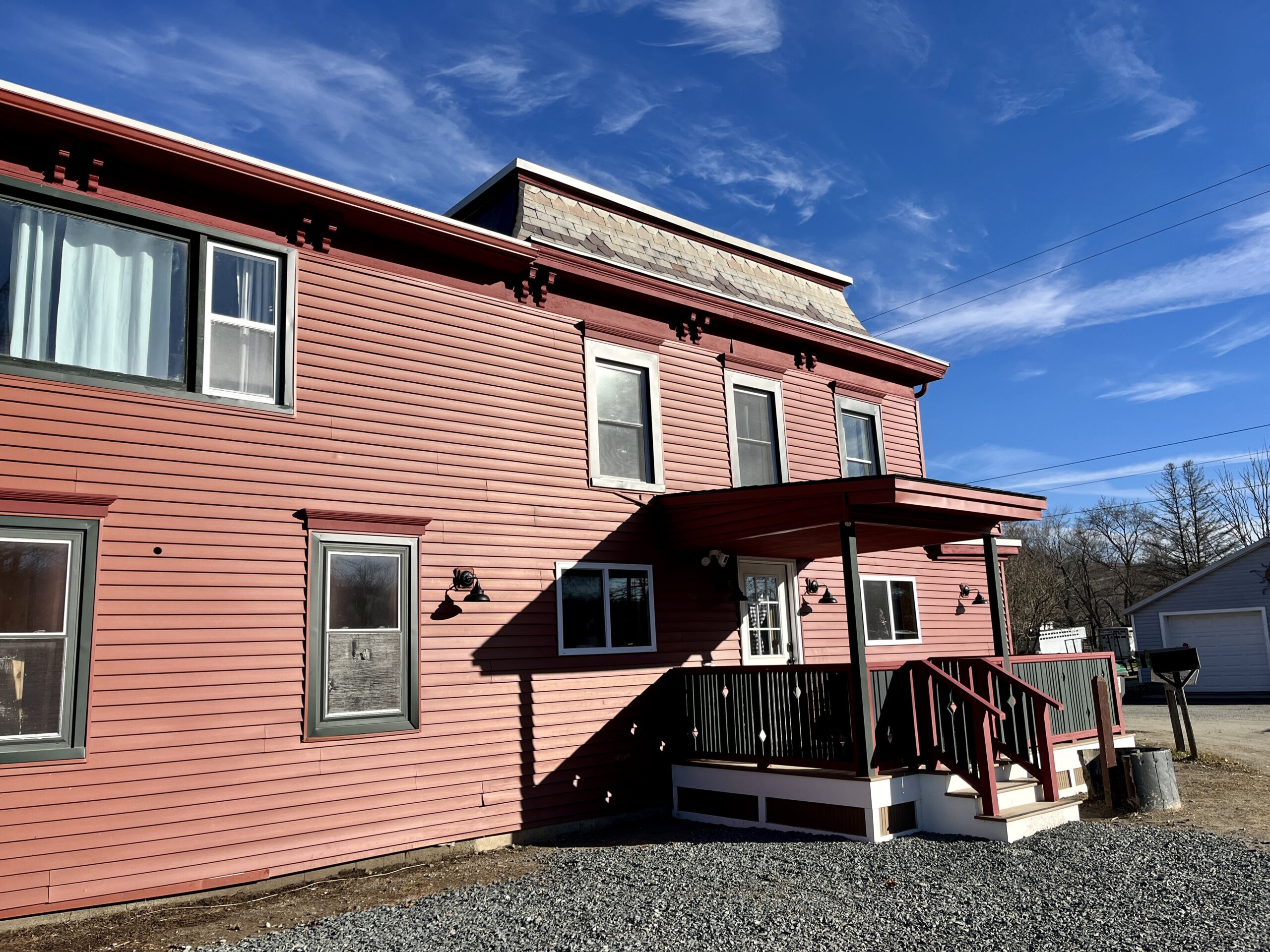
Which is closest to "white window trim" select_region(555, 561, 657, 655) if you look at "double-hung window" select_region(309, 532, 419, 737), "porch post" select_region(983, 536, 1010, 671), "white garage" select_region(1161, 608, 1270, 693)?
"double-hung window" select_region(309, 532, 419, 737)

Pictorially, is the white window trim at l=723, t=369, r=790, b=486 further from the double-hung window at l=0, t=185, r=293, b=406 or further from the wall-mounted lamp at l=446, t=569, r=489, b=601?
Result: the double-hung window at l=0, t=185, r=293, b=406

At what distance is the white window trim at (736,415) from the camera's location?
11766 mm

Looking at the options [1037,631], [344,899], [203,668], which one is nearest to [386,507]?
[203,668]

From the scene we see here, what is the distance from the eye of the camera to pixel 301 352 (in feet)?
27.5

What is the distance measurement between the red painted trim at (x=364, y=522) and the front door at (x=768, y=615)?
4.38 meters

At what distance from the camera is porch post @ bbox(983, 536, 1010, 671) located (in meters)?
10.0

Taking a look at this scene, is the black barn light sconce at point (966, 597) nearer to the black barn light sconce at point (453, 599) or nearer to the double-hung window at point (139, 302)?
the black barn light sconce at point (453, 599)

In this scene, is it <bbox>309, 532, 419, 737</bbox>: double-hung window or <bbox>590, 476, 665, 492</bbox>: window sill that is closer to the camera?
<bbox>309, 532, 419, 737</bbox>: double-hung window

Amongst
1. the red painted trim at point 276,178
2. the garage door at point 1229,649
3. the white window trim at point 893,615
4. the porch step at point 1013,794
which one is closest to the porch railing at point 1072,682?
the porch step at point 1013,794

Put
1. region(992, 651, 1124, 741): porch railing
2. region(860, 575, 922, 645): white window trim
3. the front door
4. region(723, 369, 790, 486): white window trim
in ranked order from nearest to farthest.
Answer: region(992, 651, 1124, 741): porch railing → the front door → region(723, 369, 790, 486): white window trim → region(860, 575, 922, 645): white window trim

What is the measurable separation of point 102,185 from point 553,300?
179 inches

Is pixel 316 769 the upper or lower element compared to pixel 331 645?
lower

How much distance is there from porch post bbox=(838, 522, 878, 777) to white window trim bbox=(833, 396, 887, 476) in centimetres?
448

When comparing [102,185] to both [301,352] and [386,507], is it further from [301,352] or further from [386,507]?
[386,507]
